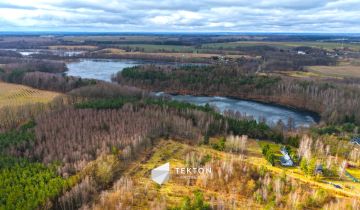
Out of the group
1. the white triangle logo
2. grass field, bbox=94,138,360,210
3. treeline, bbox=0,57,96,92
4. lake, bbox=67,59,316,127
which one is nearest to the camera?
grass field, bbox=94,138,360,210

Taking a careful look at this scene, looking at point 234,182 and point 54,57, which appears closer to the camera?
point 234,182

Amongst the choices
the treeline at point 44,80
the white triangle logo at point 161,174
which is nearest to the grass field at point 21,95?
the treeline at point 44,80

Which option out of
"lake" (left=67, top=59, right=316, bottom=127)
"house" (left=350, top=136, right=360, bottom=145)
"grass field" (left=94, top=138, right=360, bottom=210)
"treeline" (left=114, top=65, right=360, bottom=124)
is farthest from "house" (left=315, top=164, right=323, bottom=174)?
"treeline" (left=114, top=65, right=360, bottom=124)

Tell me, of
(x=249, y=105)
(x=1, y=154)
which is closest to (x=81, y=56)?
(x=249, y=105)

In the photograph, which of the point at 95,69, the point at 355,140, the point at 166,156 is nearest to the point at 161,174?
the point at 166,156

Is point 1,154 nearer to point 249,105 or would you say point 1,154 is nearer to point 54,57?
point 249,105

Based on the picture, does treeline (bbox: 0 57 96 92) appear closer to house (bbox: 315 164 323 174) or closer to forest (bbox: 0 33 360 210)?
forest (bbox: 0 33 360 210)
